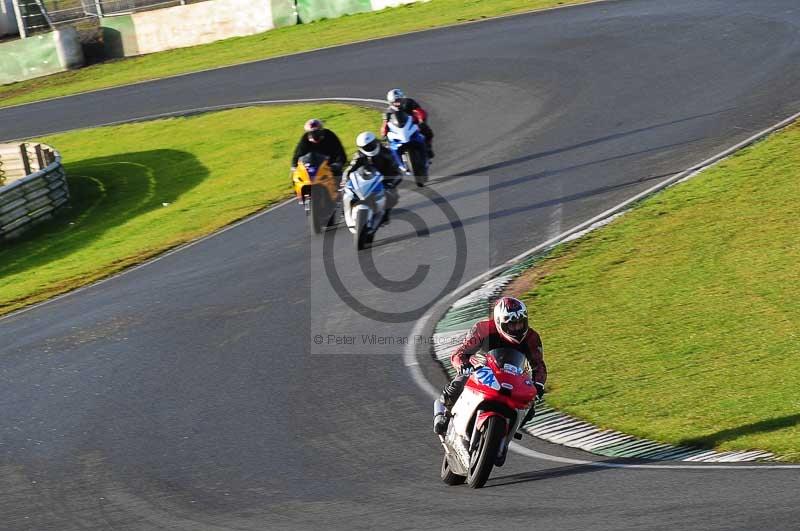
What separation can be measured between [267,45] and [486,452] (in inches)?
1251

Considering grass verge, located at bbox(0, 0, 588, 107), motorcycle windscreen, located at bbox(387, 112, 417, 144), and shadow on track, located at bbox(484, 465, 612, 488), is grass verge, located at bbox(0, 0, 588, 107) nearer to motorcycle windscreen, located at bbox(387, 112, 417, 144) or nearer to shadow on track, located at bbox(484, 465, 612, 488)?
motorcycle windscreen, located at bbox(387, 112, 417, 144)

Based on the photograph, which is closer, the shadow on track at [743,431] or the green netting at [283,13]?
the shadow on track at [743,431]

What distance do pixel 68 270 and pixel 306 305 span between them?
20.8 feet

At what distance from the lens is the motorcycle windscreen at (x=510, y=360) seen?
8359 millimetres

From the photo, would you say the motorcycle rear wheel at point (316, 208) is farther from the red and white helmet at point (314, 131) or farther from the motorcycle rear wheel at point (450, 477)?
the motorcycle rear wheel at point (450, 477)

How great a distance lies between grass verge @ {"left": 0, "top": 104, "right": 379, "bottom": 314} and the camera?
19050mm

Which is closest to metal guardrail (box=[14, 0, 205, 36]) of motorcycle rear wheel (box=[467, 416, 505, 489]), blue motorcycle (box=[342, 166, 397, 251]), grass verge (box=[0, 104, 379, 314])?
grass verge (box=[0, 104, 379, 314])

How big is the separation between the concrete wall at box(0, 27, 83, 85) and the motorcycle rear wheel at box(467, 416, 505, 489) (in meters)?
37.1

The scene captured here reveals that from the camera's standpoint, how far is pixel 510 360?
8.45m

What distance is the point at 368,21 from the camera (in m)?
37.7

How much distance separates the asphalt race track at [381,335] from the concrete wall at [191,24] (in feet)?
37.2

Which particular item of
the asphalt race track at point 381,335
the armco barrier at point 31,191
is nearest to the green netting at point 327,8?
Answer: the asphalt race track at point 381,335

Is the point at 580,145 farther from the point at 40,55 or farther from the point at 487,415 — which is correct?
the point at 40,55

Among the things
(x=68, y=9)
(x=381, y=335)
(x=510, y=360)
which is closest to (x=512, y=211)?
(x=381, y=335)
